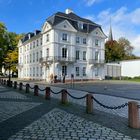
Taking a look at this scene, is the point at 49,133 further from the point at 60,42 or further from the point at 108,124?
the point at 60,42

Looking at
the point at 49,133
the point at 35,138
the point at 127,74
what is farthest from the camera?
the point at 127,74

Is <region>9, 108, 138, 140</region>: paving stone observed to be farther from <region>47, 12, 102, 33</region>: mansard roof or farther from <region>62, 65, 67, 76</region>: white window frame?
<region>47, 12, 102, 33</region>: mansard roof

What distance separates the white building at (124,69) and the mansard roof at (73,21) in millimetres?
11945

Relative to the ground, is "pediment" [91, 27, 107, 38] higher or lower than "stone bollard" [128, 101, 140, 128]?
higher

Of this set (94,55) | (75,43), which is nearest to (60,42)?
(75,43)

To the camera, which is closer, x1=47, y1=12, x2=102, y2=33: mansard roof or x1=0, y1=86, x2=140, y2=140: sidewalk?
x1=0, y1=86, x2=140, y2=140: sidewalk

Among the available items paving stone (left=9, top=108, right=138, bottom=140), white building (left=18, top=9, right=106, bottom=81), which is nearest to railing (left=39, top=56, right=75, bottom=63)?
white building (left=18, top=9, right=106, bottom=81)

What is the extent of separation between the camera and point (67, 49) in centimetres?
4444

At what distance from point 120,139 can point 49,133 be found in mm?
1921

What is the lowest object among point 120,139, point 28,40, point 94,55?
point 120,139

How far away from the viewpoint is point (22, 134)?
6559 mm

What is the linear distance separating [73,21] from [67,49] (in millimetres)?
6512

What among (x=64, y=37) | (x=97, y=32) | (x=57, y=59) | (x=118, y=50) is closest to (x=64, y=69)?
(x=57, y=59)

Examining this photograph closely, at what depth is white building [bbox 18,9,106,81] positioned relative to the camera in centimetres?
4291
